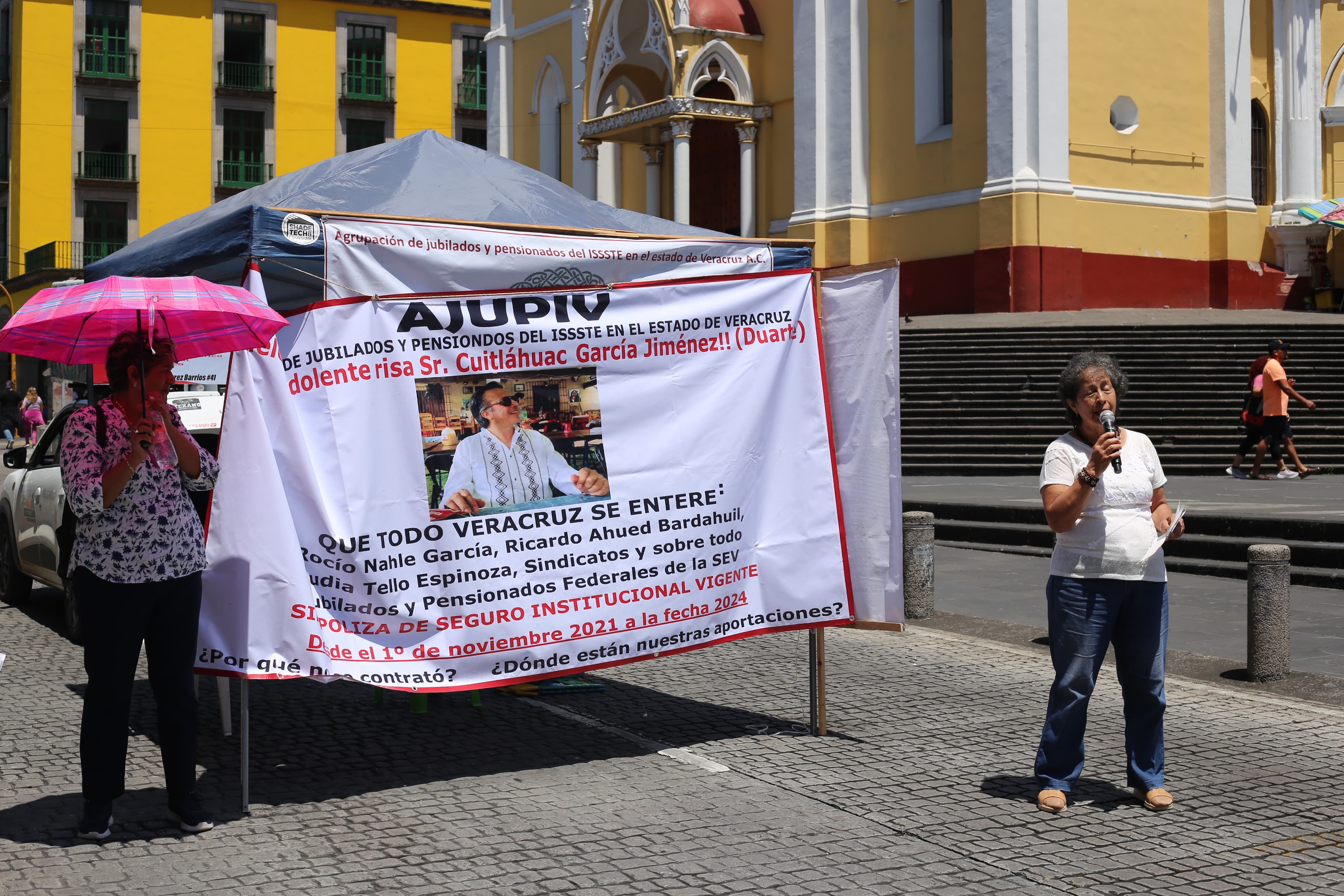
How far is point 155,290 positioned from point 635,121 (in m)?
30.3

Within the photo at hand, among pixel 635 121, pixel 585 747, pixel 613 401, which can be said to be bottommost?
pixel 585 747

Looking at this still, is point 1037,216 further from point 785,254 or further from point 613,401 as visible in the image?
point 613,401

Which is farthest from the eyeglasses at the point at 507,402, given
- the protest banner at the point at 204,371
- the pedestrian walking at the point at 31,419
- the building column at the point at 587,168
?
the pedestrian walking at the point at 31,419

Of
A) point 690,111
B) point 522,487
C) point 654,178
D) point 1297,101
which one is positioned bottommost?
point 522,487

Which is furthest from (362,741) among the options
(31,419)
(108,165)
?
(108,165)

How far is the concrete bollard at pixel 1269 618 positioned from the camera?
8031 mm

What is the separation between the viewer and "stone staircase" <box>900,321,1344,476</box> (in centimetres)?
1972

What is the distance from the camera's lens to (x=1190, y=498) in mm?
15547

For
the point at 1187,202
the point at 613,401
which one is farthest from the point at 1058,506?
the point at 1187,202

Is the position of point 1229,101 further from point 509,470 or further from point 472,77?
point 472,77

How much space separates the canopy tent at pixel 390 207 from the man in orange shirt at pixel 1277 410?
10.9 m

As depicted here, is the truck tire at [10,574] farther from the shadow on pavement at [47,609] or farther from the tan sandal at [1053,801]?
the tan sandal at [1053,801]

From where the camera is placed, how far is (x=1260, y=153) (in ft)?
107

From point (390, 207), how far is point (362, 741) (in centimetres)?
297
